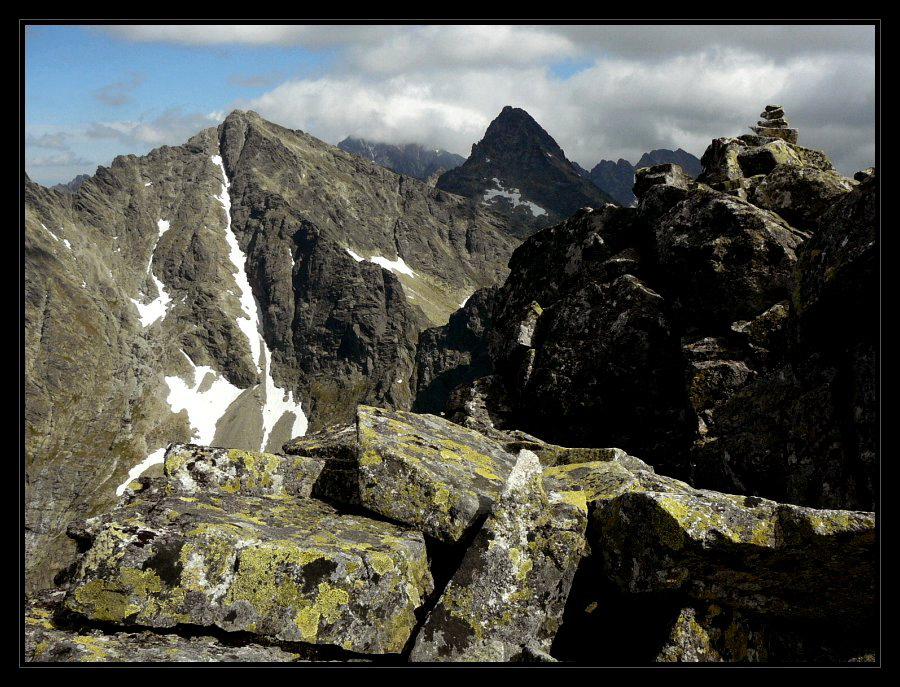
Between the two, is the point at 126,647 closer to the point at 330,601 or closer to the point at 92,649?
the point at 92,649

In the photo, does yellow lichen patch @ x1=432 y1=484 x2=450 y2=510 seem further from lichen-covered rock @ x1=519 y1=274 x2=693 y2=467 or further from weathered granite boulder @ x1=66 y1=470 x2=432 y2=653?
lichen-covered rock @ x1=519 y1=274 x2=693 y2=467

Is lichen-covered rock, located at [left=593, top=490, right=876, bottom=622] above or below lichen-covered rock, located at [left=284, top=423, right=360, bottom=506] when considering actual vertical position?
below

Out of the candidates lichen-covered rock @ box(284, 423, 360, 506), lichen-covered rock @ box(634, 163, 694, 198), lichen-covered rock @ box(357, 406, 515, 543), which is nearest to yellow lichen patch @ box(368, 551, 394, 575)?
lichen-covered rock @ box(357, 406, 515, 543)

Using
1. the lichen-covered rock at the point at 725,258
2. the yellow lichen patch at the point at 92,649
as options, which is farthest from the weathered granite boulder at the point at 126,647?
the lichen-covered rock at the point at 725,258

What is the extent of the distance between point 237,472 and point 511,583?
646 centimetres

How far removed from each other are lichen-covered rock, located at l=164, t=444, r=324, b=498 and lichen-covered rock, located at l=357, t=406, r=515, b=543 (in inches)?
71.7

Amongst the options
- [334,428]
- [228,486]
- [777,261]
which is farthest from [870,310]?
[228,486]

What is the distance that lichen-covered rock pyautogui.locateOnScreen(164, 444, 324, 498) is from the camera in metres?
11.5

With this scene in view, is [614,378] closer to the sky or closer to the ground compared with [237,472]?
closer to the sky

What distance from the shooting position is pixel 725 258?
63.1ft

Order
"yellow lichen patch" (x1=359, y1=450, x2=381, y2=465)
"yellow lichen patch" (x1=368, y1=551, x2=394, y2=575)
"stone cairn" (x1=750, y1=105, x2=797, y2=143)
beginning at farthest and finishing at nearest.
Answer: "stone cairn" (x1=750, y1=105, x2=797, y2=143) < "yellow lichen patch" (x1=359, y1=450, x2=381, y2=465) < "yellow lichen patch" (x1=368, y1=551, x2=394, y2=575)

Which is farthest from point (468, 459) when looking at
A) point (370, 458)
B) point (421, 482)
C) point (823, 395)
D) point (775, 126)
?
point (775, 126)

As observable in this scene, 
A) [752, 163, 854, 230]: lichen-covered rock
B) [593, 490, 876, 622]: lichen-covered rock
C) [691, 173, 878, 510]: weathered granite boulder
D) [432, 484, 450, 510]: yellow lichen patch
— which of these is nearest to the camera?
[593, 490, 876, 622]: lichen-covered rock
